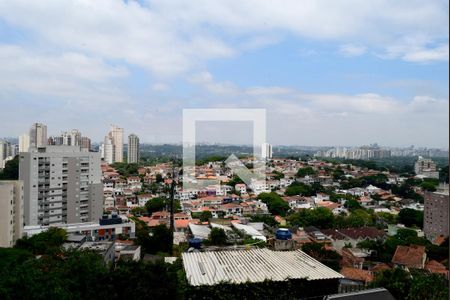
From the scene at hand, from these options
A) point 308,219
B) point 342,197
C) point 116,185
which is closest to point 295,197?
point 342,197

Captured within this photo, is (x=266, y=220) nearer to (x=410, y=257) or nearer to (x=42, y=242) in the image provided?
(x=410, y=257)

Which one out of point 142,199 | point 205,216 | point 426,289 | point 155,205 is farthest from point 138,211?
point 426,289

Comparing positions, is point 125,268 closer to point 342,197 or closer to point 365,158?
point 342,197

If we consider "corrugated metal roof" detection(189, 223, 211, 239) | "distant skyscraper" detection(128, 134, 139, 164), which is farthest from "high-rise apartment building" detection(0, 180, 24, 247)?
"distant skyscraper" detection(128, 134, 139, 164)

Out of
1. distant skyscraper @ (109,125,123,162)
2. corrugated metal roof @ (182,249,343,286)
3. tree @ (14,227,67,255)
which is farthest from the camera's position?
distant skyscraper @ (109,125,123,162)

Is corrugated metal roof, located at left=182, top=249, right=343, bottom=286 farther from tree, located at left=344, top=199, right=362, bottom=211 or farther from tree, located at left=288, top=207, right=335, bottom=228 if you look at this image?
tree, located at left=344, top=199, right=362, bottom=211

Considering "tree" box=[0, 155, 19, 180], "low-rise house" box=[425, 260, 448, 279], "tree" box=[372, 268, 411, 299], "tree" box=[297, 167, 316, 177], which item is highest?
"tree" box=[0, 155, 19, 180]

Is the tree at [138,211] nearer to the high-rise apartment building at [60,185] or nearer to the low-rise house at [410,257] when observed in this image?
the high-rise apartment building at [60,185]
